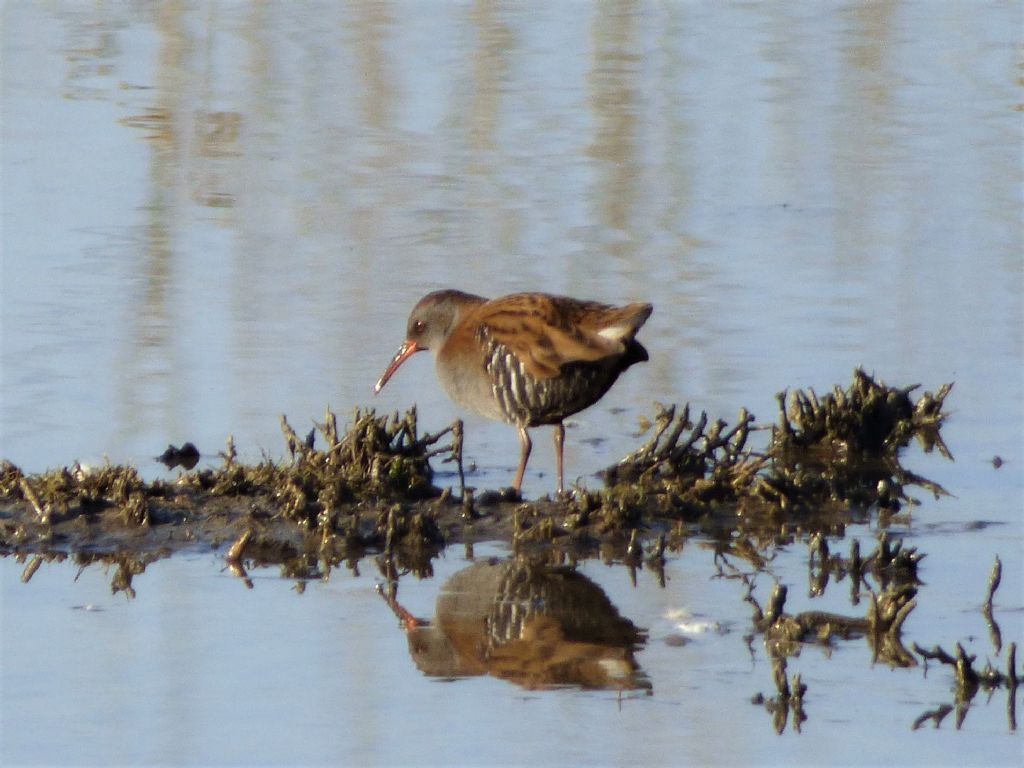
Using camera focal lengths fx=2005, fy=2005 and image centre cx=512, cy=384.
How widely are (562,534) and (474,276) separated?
3660 mm

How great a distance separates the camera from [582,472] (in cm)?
816

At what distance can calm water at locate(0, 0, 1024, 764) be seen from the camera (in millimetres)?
5547

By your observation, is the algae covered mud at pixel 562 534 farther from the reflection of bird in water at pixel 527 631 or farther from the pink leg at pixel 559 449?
the pink leg at pixel 559 449

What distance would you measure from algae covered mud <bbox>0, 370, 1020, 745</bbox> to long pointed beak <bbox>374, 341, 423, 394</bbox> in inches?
10.6

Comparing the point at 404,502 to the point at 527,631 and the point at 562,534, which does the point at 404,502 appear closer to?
the point at 562,534

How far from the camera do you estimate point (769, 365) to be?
30.3 ft

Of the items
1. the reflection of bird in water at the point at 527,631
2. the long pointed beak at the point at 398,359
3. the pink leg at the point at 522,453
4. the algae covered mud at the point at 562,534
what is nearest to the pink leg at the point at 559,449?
the pink leg at the point at 522,453

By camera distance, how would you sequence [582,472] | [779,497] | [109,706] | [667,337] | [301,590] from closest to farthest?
[109,706] → [301,590] → [779,497] → [582,472] → [667,337]

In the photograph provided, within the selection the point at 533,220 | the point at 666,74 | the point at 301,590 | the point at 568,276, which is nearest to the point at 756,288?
the point at 568,276

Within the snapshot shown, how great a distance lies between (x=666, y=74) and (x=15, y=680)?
1095 cm

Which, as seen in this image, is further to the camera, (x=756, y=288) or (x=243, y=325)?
(x=756, y=288)

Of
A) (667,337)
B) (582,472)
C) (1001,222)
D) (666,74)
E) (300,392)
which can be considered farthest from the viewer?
(666,74)

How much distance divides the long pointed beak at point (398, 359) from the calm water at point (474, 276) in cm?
19

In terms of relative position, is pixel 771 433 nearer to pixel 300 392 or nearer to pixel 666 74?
pixel 300 392
